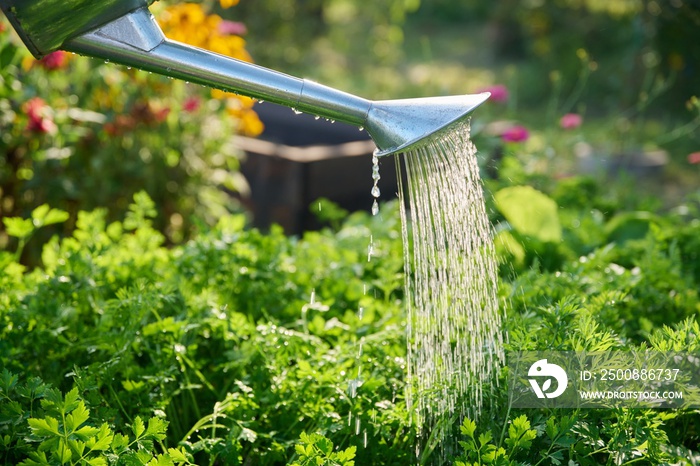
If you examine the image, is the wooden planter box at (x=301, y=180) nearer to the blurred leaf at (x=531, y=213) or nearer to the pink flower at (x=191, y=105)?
the pink flower at (x=191, y=105)

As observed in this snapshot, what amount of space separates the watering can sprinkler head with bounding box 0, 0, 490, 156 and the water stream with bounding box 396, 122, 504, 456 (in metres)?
0.07

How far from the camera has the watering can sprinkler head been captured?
49.3 inches

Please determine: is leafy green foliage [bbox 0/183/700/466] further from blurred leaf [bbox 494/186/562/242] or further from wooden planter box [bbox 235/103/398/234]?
wooden planter box [bbox 235/103/398/234]

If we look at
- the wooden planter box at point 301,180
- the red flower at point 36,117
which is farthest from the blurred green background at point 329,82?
the wooden planter box at point 301,180

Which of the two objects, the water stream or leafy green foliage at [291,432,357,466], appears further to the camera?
the water stream

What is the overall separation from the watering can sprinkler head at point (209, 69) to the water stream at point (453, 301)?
0.07 metres

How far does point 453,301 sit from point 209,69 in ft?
2.28

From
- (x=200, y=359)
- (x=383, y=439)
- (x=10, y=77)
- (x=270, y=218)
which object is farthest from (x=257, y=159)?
(x=383, y=439)

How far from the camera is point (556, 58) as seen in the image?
8875mm

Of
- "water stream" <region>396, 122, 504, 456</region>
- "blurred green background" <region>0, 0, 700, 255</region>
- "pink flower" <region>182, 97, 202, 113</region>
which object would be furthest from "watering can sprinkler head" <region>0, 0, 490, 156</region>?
"pink flower" <region>182, 97, 202, 113</region>

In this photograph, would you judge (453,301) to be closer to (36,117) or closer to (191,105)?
(36,117)

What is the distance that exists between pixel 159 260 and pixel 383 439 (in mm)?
846

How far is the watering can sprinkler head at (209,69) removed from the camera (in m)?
1.25

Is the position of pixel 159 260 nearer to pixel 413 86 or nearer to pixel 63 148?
pixel 63 148
